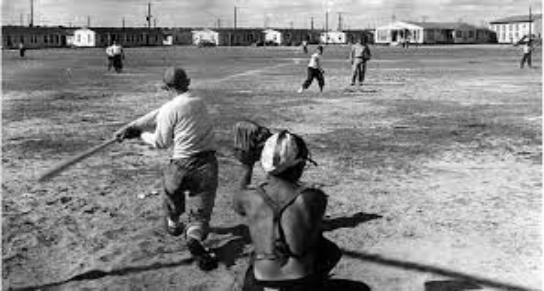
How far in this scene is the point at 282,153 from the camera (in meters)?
2.96

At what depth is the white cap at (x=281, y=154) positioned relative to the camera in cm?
296

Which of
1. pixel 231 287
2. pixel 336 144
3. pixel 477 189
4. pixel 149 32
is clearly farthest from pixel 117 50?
pixel 149 32

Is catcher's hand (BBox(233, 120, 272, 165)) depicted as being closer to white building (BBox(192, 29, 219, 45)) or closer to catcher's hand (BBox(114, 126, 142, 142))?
catcher's hand (BBox(114, 126, 142, 142))

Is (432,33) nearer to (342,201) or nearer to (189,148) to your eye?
(342,201)

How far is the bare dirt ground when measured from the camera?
5227 mm

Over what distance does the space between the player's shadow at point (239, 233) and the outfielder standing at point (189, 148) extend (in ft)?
1.13

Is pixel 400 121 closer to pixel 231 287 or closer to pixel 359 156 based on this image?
pixel 359 156

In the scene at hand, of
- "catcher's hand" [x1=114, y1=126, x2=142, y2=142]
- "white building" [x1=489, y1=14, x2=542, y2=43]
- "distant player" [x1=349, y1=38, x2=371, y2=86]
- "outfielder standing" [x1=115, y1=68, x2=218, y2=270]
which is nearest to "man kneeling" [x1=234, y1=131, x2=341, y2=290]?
"catcher's hand" [x1=114, y1=126, x2=142, y2=142]

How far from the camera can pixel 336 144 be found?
11148 millimetres

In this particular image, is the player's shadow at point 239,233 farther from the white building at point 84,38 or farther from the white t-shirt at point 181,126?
the white building at point 84,38

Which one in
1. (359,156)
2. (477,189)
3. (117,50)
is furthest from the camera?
(117,50)

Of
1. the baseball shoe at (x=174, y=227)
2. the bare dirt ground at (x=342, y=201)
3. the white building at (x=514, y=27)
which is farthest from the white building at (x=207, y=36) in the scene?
the baseball shoe at (x=174, y=227)

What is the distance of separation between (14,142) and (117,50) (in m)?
20.6

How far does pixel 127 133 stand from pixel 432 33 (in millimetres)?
115915
